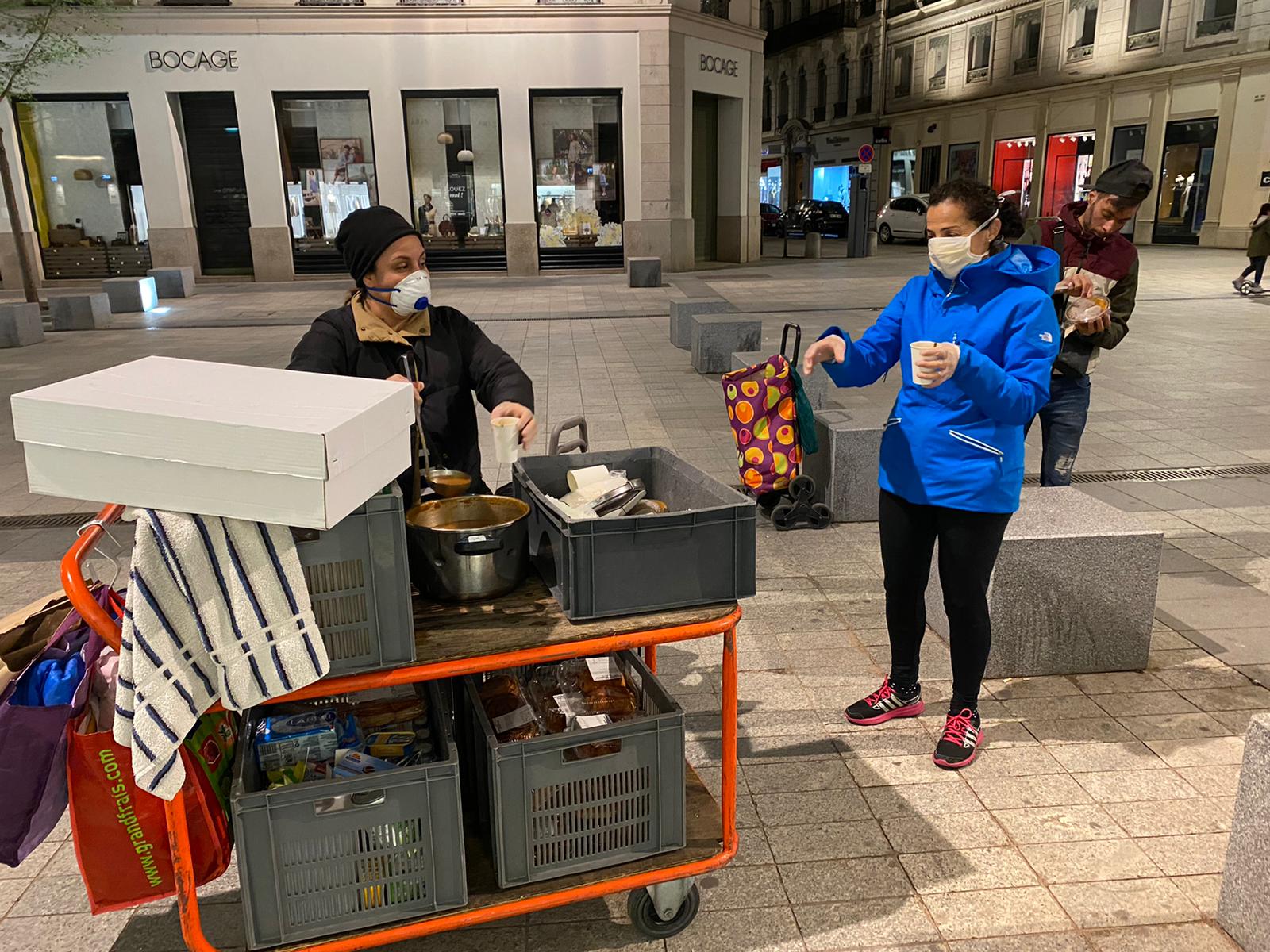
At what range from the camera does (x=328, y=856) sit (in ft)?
7.39

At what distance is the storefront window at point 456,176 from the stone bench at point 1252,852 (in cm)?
2074

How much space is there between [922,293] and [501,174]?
20461 mm

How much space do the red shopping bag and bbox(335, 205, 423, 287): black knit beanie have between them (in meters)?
1.45

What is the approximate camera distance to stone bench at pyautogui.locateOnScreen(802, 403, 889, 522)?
5.96 metres

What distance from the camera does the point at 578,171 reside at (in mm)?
22531

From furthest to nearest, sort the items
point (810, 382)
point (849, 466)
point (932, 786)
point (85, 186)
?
point (85, 186), point (810, 382), point (849, 466), point (932, 786)

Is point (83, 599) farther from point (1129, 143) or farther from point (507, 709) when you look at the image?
point (1129, 143)

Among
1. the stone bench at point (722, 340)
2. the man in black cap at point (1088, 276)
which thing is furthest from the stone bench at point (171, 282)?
the man in black cap at point (1088, 276)

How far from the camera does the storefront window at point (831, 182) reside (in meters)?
45.3

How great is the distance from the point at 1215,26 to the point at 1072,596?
31621mm

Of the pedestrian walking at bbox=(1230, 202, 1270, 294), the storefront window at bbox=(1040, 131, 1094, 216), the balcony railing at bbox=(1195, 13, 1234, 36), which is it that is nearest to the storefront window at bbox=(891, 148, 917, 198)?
the storefront window at bbox=(1040, 131, 1094, 216)

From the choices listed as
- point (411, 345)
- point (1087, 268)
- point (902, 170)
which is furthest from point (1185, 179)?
point (411, 345)

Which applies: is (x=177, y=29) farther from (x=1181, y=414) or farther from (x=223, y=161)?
(x=1181, y=414)

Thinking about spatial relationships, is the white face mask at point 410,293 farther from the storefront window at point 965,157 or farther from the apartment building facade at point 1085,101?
the storefront window at point 965,157
